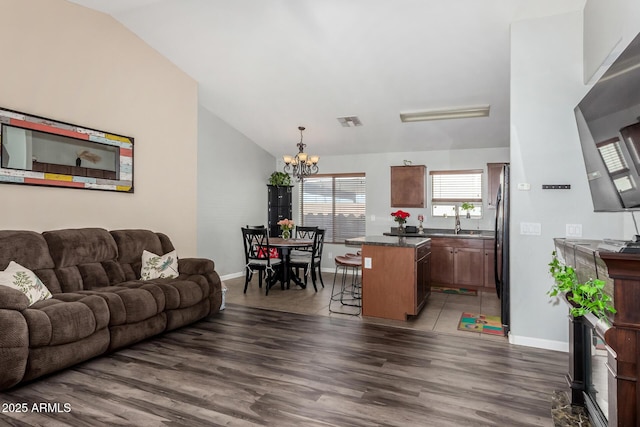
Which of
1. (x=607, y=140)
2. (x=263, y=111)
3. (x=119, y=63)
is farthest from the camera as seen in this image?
(x=263, y=111)

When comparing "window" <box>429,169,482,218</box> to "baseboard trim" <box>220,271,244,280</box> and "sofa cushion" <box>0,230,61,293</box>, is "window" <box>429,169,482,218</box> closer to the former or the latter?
"baseboard trim" <box>220,271,244,280</box>

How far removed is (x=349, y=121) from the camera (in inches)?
238

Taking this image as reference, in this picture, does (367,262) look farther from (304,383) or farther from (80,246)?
(80,246)

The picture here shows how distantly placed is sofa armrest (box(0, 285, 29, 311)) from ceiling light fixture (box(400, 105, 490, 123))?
4.95 metres

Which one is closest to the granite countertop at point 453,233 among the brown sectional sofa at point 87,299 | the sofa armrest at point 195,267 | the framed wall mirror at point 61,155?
the sofa armrest at point 195,267

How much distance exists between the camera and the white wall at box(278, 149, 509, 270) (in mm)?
6531

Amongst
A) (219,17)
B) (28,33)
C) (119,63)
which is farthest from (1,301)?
(219,17)

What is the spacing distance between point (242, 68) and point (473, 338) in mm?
4197

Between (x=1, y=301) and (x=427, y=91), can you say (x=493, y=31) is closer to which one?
(x=427, y=91)

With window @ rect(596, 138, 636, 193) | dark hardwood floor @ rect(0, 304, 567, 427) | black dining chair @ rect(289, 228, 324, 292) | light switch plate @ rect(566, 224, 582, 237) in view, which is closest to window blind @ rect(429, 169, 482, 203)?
black dining chair @ rect(289, 228, 324, 292)

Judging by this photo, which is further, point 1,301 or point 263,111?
point 263,111

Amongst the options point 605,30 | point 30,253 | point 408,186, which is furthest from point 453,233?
point 30,253

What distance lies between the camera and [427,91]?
492 cm

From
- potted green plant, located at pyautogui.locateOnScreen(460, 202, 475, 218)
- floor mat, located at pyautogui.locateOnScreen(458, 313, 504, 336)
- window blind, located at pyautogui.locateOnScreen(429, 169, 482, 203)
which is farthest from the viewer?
window blind, located at pyautogui.locateOnScreen(429, 169, 482, 203)
